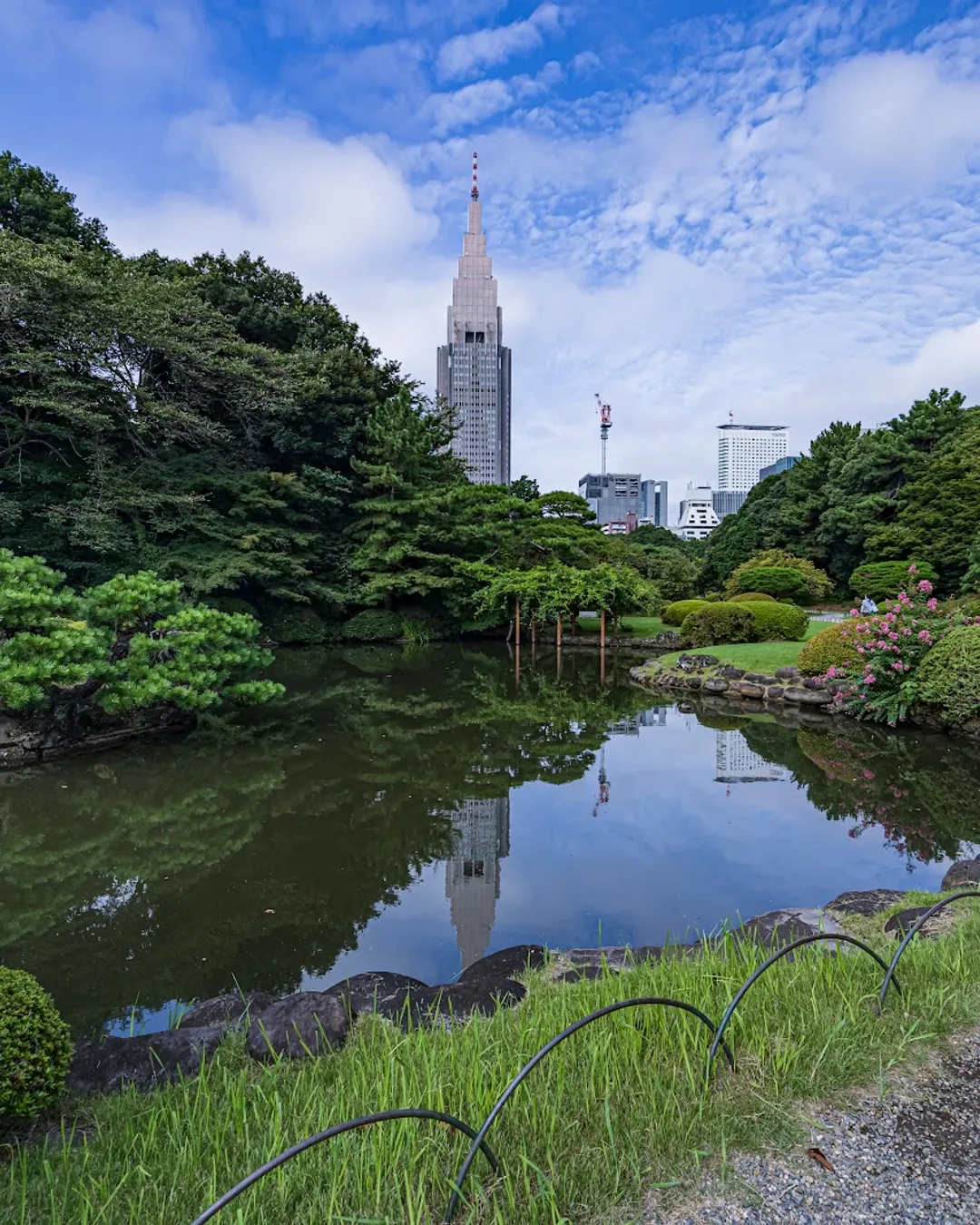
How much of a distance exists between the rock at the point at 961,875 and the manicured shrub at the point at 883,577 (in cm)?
1519

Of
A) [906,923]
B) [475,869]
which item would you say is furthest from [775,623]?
[906,923]

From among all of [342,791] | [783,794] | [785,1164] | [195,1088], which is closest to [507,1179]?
[785,1164]

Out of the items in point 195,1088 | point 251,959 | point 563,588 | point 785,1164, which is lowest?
point 251,959

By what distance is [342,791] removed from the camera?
5.71 m

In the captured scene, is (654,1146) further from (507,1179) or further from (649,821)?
(649,821)

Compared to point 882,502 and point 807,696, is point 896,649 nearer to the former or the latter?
point 807,696

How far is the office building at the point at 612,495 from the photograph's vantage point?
68.2 metres

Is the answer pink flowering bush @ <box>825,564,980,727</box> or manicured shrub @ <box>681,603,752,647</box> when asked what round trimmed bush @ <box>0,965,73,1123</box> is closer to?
pink flowering bush @ <box>825,564,980,727</box>

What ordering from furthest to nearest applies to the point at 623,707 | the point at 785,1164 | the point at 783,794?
1. the point at 623,707
2. the point at 783,794
3. the point at 785,1164

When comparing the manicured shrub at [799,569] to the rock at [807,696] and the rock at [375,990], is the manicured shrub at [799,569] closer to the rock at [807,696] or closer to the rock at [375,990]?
the rock at [807,696]

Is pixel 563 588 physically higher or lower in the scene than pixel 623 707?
higher

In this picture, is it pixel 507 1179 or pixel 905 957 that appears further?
pixel 905 957

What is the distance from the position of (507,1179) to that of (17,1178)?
1.14 m

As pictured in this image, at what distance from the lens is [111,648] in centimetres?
670
